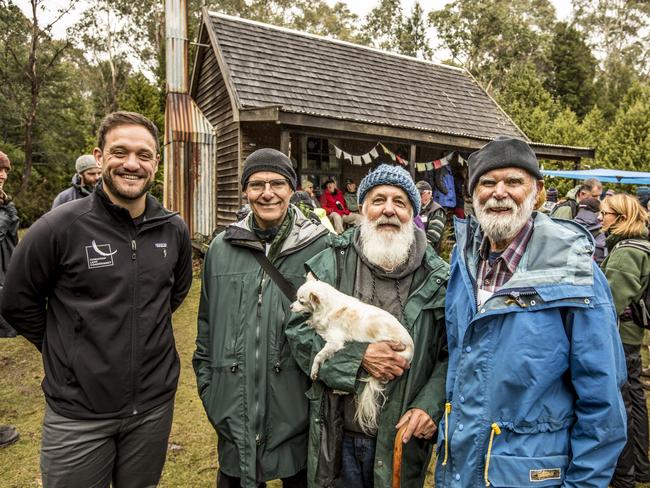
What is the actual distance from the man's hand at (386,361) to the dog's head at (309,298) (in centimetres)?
37

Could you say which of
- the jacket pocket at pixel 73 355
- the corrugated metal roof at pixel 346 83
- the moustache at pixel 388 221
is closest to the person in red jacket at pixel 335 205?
the corrugated metal roof at pixel 346 83

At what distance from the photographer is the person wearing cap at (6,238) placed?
3.98 meters

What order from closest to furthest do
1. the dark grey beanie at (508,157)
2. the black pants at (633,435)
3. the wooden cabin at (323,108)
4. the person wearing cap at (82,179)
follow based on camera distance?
the dark grey beanie at (508,157)
the black pants at (633,435)
the person wearing cap at (82,179)
the wooden cabin at (323,108)

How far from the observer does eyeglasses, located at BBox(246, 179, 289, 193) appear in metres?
2.57

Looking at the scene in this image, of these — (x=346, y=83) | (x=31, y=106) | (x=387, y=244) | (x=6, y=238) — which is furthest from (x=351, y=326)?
(x=31, y=106)

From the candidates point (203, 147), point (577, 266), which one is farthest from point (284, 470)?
point (203, 147)

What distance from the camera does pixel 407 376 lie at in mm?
2283

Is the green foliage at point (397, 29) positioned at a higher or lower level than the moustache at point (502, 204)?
higher

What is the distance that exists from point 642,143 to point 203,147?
20.1 metres

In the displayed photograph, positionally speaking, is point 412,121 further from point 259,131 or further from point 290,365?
point 290,365

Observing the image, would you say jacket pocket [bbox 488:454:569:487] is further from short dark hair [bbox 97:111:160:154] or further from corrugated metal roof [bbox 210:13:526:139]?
corrugated metal roof [bbox 210:13:526:139]

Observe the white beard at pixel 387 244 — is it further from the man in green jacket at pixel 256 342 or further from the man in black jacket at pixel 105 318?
the man in black jacket at pixel 105 318

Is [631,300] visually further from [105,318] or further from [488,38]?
[488,38]

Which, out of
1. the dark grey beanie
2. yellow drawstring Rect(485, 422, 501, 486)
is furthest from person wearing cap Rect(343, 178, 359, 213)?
yellow drawstring Rect(485, 422, 501, 486)
